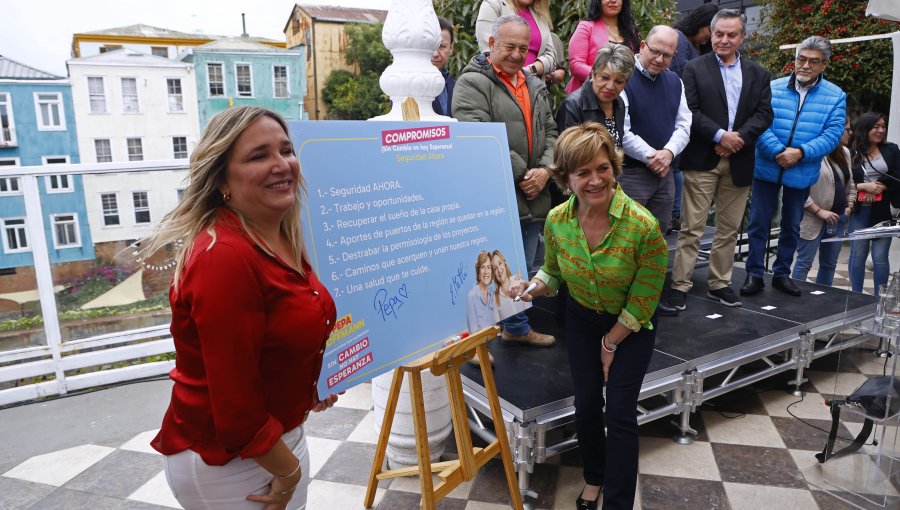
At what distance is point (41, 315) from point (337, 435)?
183 centimetres

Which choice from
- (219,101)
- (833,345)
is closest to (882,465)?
(833,345)

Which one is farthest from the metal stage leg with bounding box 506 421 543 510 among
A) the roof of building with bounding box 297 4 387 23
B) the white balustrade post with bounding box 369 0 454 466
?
the roof of building with bounding box 297 4 387 23

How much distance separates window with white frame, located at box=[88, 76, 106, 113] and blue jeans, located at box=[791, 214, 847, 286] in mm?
38165

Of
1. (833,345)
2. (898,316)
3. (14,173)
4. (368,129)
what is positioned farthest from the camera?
(833,345)

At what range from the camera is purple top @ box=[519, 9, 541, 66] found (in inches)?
141

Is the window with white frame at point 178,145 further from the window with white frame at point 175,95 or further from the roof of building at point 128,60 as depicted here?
the roof of building at point 128,60

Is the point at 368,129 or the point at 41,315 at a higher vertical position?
the point at 368,129

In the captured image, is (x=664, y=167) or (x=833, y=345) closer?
(x=664, y=167)

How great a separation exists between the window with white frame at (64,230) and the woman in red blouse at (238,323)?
235 cm

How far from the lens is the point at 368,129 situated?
176 cm

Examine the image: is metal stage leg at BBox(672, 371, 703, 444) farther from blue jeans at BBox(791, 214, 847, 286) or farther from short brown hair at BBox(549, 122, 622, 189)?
blue jeans at BBox(791, 214, 847, 286)

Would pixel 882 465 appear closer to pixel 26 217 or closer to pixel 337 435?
pixel 337 435

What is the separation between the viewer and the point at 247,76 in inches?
1427

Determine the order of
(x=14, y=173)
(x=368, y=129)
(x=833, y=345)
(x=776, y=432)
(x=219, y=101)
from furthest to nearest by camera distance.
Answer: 1. (x=219, y=101)
2. (x=833, y=345)
3. (x=14, y=173)
4. (x=776, y=432)
5. (x=368, y=129)
